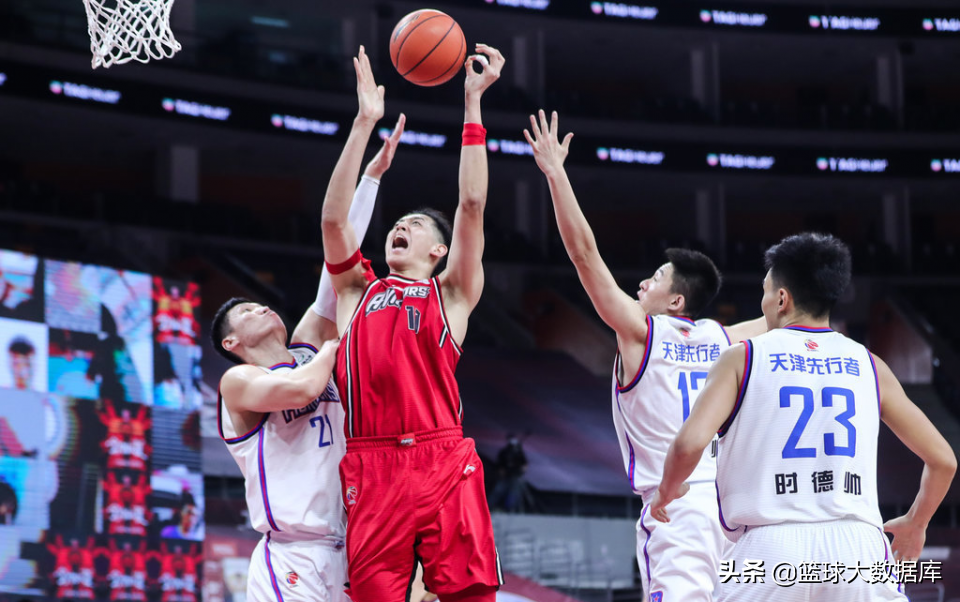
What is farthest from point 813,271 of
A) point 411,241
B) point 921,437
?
point 411,241

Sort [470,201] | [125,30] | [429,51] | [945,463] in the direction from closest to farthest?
[945,463]
[470,201]
[429,51]
[125,30]

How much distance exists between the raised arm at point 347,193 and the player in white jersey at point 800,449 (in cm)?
168

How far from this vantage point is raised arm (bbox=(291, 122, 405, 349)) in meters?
5.05

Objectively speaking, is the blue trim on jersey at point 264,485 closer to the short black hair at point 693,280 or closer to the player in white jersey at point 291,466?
the player in white jersey at point 291,466

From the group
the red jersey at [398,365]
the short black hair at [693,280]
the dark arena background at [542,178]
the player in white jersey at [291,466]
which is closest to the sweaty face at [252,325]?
the player in white jersey at [291,466]

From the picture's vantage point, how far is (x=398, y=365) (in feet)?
14.6

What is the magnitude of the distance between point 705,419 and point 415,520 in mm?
1204

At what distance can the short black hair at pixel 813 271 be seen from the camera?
12.6 feet

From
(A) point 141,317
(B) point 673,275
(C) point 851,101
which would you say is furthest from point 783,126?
(B) point 673,275

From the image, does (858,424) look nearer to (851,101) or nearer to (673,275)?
(673,275)

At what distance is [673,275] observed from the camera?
5.49 meters

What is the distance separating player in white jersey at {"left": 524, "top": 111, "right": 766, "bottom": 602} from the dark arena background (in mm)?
7848

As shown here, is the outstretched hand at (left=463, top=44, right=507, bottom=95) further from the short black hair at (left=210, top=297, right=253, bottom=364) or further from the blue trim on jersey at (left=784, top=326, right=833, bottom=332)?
the blue trim on jersey at (left=784, top=326, right=833, bottom=332)

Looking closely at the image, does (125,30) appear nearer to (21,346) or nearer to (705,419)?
(705,419)
